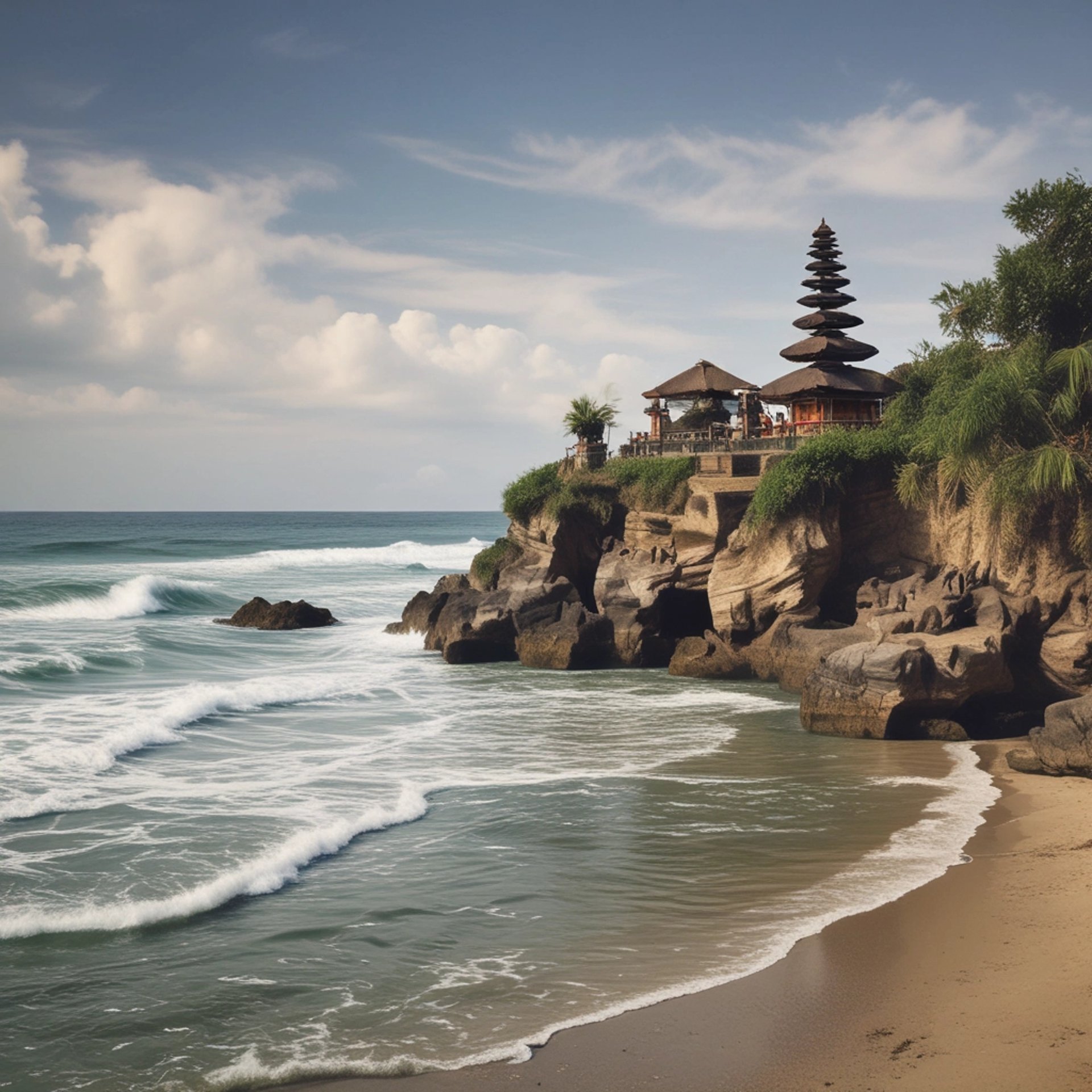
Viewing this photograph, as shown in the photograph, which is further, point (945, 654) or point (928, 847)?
point (945, 654)

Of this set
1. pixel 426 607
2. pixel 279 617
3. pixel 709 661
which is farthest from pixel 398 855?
pixel 279 617

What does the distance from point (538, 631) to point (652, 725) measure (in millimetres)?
8639

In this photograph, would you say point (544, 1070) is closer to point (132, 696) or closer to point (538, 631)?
point (132, 696)

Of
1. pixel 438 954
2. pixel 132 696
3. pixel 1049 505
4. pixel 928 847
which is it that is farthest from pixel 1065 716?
pixel 132 696

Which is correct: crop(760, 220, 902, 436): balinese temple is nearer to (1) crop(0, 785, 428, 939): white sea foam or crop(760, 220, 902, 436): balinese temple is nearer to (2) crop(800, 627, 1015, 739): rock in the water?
(2) crop(800, 627, 1015, 739): rock in the water

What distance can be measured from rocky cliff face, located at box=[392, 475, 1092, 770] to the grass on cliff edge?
422 millimetres

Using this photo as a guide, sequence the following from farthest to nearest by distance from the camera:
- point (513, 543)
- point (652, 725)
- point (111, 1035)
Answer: point (513, 543) → point (652, 725) → point (111, 1035)

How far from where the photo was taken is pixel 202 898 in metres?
11.0

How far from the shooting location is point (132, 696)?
23.2 metres

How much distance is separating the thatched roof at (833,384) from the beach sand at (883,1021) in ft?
73.7

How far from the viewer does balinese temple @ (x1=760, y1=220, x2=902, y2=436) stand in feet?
104

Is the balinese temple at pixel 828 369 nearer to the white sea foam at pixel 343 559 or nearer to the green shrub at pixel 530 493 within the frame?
the green shrub at pixel 530 493

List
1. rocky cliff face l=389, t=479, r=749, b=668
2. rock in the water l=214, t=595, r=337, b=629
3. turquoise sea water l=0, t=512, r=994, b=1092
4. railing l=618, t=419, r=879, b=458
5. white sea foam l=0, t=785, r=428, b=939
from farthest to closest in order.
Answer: rock in the water l=214, t=595, r=337, b=629 → railing l=618, t=419, r=879, b=458 → rocky cliff face l=389, t=479, r=749, b=668 → white sea foam l=0, t=785, r=428, b=939 → turquoise sea water l=0, t=512, r=994, b=1092

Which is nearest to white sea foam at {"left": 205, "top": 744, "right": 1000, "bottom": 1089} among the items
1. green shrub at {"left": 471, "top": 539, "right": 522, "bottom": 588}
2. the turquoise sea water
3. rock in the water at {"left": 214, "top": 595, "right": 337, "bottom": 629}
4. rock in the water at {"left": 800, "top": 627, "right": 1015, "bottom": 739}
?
the turquoise sea water
